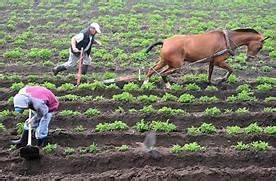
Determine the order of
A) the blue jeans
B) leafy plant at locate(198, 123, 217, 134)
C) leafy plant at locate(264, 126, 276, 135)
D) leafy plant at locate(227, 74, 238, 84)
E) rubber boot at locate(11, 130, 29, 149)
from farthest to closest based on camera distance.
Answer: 1. leafy plant at locate(227, 74, 238, 84)
2. leafy plant at locate(198, 123, 217, 134)
3. leafy plant at locate(264, 126, 276, 135)
4. rubber boot at locate(11, 130, 29, 149)
5. the blue jeans

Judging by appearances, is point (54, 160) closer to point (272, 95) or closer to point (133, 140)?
point (133, 140)

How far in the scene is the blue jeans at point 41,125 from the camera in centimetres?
995

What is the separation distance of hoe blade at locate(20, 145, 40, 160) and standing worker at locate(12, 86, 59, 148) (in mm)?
536

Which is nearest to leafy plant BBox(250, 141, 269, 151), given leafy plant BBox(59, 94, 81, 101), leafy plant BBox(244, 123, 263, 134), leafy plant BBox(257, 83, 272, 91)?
leafy plant BBox(244, 123, 263, 134)

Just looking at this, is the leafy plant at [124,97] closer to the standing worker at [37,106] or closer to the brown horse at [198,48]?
the brown horse at [198,48]

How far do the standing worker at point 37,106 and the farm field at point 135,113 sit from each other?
11.7 inches

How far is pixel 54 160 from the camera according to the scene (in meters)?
9.80

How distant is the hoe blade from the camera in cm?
946

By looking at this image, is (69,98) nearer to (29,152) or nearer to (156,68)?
(156,68)

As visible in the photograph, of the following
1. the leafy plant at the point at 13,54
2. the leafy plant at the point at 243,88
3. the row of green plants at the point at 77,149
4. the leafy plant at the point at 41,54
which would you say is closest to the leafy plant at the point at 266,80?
the leafy plant at the point at 243,88

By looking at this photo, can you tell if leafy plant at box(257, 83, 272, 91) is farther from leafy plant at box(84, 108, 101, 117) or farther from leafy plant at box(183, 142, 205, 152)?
leafy plant at box(84, 108, 101, 117)

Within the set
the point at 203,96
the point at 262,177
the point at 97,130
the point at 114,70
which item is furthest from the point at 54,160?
the point at 114,70

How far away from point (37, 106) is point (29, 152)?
34.3 inches

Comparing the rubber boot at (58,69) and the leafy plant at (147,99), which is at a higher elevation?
the rubber boot at (58,69)
